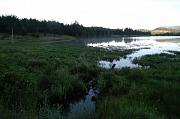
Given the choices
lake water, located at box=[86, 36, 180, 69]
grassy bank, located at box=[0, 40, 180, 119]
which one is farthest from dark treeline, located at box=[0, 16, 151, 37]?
grassy bank, located at box=[0, 40, 180, 119]

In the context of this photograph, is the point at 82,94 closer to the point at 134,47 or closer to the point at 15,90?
the point at 15,90

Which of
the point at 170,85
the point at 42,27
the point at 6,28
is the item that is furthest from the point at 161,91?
the point at 42,27

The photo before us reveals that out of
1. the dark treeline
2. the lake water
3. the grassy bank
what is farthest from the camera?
the dark treeline

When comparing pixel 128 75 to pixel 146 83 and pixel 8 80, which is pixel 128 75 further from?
pixel 8 80

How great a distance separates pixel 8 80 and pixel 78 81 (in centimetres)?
562

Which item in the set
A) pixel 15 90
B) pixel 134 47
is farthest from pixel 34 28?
pixel 15 90

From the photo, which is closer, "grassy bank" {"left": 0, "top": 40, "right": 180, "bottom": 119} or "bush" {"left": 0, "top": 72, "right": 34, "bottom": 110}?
"grassy bank" {"left": 0, "top": 40, "right": 180, "bottom": 119}

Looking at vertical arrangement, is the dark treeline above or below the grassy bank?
above

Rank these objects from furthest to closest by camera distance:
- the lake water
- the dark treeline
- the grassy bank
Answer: the dark treeline < the lake water < the grassy bank

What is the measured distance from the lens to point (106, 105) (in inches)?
402

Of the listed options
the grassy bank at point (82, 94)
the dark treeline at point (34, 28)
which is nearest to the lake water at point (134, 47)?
the grassy bank at point (82, 94)

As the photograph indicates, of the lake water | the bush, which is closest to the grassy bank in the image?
the bush

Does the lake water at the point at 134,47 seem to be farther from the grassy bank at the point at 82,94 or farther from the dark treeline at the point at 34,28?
the dark treeline at the point at 34,28

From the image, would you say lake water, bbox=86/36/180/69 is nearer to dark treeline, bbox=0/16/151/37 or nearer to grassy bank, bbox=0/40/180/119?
grassy bank, bbox=0/40/180/119
